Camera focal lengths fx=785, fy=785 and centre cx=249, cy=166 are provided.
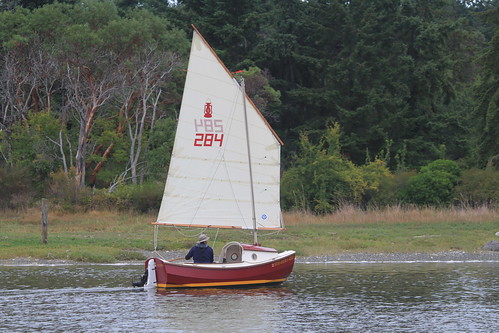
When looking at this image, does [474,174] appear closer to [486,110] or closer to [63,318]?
[486,110]

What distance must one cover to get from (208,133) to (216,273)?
5602mm

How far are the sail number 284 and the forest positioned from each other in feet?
89.2

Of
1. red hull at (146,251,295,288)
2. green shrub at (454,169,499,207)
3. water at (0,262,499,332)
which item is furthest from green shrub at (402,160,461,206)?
red hull at (146,251,295,288)

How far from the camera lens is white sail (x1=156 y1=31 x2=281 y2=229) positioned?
30.8 meters

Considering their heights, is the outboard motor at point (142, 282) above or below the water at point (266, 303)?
above

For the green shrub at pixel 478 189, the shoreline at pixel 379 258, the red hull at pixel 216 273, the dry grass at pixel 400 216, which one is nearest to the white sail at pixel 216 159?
the red hull at pixel 216 273

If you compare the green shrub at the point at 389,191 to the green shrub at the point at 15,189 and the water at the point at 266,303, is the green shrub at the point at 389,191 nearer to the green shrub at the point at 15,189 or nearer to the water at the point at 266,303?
the water at the point at 266,303

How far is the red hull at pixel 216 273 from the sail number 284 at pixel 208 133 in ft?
16.2

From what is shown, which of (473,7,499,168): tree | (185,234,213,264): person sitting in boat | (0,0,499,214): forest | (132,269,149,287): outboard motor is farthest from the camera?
(473,7,499,168): tree

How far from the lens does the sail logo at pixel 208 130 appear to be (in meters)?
31.0

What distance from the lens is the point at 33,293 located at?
28219 mm

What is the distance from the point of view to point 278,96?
73562 millimetres

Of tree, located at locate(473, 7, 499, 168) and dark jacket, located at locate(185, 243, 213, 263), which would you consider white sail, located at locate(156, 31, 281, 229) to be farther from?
tree, located at locate(473, 7, 499, 168)

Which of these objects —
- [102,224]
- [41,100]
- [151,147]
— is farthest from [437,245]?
[41,100]
